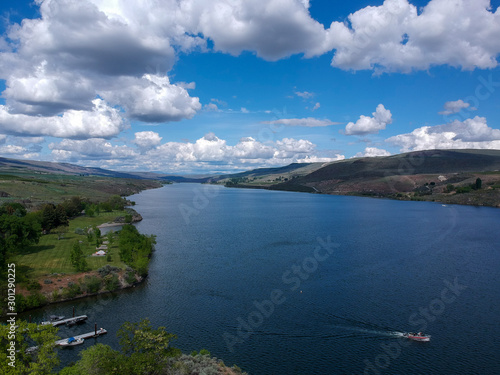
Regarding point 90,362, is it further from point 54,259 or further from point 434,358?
point 54,259

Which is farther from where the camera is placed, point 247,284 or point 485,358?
point 247,284

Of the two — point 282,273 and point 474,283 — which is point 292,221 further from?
point 474,283

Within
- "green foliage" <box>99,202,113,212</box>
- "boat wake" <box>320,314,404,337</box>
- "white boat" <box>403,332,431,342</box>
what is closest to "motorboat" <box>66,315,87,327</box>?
"boat wake" <box>320,314,404,337</box>

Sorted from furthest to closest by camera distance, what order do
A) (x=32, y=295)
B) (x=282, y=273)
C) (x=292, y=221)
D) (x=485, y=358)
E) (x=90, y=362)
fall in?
(x=292, y=221) < (x=282, y=273) < (x=32, y=295) < (x=485, y=358) < (x=90, y=362)

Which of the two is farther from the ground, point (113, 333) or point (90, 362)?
point (90, 362)

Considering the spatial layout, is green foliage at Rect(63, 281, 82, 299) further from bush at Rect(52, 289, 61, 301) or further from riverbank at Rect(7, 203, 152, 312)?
bush at Rect(52, 289, 61, 301)

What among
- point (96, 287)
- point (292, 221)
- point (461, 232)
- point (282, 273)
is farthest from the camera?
point (292, 221)

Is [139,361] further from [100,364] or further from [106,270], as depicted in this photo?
[106,270]

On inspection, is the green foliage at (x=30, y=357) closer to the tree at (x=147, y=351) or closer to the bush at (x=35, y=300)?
the tree at (x=147, y=351)

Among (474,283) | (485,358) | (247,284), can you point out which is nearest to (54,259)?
(247,284)
